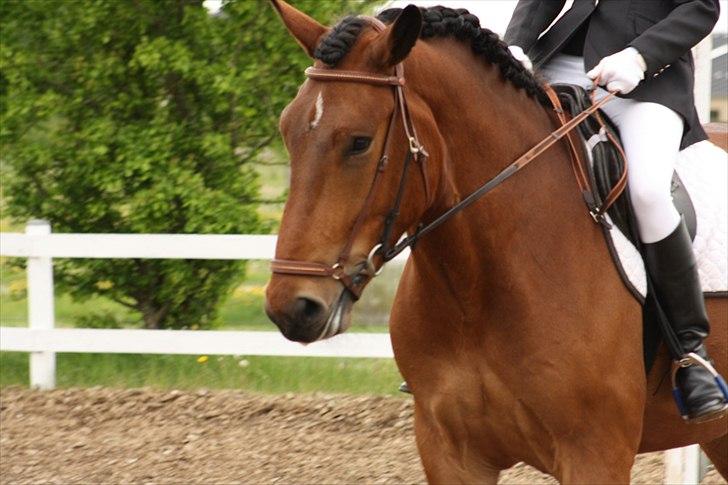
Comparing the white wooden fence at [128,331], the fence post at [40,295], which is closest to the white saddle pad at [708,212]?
the white wooden fence at [128,331]

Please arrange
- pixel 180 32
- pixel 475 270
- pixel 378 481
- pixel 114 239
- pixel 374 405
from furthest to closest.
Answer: pixel 180 32, pixel 114 239, pixel 374 405, pixel 378 481, pixel 475 270

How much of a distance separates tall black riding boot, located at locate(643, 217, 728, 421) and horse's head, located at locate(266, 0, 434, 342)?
1002 mm

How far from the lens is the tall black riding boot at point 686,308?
3.91m

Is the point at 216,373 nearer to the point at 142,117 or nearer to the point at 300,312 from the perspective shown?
the point at 142,117

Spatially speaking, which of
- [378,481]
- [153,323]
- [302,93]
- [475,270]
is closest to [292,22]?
[302,93]

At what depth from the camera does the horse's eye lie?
10.5 feet

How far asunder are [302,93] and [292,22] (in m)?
0.31

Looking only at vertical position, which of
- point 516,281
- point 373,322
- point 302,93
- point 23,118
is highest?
point 302,93

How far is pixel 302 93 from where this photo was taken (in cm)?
331

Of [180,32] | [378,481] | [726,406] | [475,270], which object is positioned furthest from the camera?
[180,32]

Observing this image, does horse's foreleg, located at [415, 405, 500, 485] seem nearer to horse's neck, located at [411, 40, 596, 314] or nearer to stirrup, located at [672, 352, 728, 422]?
horse's neck, located at [411, 40, 596, 314]

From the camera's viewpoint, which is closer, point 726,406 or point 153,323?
point 726,406

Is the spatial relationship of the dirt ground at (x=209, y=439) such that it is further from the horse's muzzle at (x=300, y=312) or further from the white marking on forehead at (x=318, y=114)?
the white marking on forehead at (x=318, y=114)

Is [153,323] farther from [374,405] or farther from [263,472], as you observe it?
[263,472]
